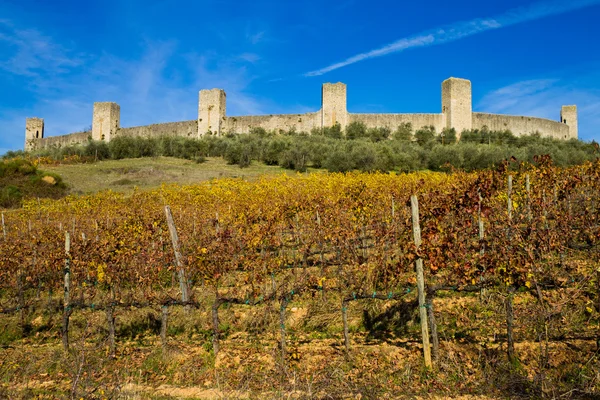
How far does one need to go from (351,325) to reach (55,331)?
188 inches

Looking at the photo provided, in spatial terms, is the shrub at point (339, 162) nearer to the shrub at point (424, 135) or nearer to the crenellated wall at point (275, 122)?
the crenellated wall at point (275, 122)

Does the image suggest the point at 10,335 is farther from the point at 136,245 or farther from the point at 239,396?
the point at 239,396

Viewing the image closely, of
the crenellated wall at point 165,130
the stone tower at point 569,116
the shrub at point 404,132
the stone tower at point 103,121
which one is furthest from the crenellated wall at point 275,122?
the stone tower at point 569,116

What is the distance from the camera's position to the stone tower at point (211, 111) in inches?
1325

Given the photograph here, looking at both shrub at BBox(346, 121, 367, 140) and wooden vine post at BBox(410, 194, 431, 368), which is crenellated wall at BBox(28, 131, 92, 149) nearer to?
shrub at BBox(346, 121, 367, 140)

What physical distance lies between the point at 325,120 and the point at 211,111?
964cm

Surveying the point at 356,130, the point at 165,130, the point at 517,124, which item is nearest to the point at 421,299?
the point at 356,130

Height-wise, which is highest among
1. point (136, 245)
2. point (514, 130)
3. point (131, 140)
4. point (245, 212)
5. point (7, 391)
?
point (514, 130)

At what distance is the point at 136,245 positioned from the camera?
7777mm

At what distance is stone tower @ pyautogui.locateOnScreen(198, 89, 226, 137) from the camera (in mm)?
33656

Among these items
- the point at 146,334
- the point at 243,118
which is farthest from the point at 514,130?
the point at 146,334

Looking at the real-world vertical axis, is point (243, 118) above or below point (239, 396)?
above

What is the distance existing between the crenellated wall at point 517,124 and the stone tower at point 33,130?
46507mm

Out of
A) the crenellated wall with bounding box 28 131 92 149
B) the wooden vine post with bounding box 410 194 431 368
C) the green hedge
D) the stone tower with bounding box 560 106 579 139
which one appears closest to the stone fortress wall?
the green hedge
